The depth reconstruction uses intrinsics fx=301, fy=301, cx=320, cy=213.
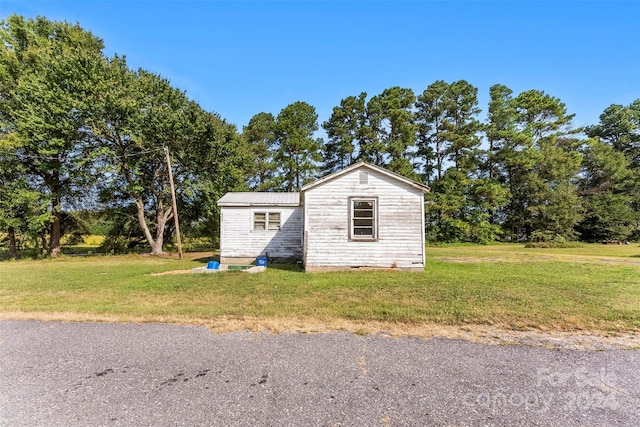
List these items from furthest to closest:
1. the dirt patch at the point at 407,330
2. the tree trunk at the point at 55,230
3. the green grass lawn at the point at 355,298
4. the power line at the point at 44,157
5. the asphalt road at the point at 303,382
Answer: the tree trunk at the point at 55,230 < the power line at the point at 44,157 < the green grass lawn at the point at 355,298 < the dirt patch at the point at 407,330 < the asphalt road at the point at 303,382

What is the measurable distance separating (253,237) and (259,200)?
6.32 ft

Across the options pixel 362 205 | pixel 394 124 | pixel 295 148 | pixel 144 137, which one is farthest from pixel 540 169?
pixel 144 137

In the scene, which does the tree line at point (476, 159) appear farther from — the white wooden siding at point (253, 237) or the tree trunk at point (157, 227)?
the white wooden siding at point (253, 237)

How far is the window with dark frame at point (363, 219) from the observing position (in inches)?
458

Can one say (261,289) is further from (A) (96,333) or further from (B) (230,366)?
(B) (230,366)

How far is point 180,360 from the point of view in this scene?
13.0 ft

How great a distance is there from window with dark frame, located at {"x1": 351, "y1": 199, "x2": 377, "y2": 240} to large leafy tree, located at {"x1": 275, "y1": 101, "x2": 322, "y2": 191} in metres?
20.1

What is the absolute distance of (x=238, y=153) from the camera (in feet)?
78.3

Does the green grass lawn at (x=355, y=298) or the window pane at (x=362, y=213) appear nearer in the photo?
the green grass lawn at (x=355, y=298)

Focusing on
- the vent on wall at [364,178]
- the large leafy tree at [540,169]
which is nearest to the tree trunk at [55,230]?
the vent on wall at [364,178]

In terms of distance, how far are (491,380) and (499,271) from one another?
8.76 meters

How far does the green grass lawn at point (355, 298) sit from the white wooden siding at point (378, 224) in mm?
844

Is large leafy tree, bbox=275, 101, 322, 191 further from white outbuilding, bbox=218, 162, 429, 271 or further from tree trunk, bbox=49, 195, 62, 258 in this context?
white outbuilding, bbox=218, 162, 429, 271

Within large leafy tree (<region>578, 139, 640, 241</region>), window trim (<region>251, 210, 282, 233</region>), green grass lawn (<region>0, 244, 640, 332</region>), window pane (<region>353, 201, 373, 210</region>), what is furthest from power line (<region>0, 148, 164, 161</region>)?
large leafy tree (<region>578, 139, 640, 241</region>)
